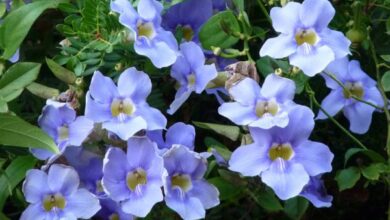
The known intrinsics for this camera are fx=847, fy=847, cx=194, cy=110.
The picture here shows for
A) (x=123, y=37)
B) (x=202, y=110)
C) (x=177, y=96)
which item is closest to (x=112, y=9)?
(x=123, y=37)

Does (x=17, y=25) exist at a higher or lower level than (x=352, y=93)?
higher

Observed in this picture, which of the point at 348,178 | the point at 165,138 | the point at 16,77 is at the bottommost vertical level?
the point at 348,178

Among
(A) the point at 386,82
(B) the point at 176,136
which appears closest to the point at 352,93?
(A) the point at 386,82

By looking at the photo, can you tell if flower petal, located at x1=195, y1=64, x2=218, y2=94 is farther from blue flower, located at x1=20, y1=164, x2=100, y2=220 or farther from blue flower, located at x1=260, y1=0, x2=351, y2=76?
blue flower, located at x1=20, y1=164, x2=100, y2=220

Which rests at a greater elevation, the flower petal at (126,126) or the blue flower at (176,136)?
the flower petal at (126,126)

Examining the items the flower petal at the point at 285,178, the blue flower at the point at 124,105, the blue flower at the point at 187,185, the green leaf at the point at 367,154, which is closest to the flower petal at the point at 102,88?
the blue flower at the point at 124,105

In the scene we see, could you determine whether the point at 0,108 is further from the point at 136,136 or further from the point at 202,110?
the point at 202,110

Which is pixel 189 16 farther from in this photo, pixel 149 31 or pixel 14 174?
pixel 14 174

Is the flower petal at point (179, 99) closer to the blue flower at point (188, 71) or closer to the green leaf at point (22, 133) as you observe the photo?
the blue flower at point (188, 71)

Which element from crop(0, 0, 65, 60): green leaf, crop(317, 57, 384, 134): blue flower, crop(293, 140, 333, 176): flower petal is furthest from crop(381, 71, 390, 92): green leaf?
crop(0, 0, 65, 60): green leaf
